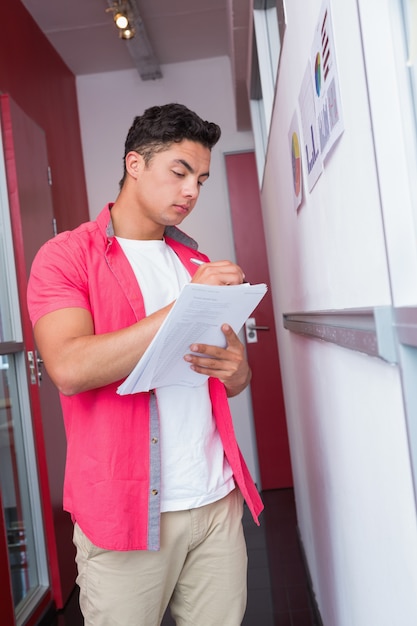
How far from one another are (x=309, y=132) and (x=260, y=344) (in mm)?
3537

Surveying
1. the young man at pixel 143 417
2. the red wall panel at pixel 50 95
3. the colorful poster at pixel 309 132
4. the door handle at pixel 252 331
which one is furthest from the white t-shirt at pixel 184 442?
the door handle at pixel 252 331

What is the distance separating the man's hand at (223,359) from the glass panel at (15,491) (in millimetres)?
1683

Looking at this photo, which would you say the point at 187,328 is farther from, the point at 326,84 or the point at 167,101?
the point at 167,101

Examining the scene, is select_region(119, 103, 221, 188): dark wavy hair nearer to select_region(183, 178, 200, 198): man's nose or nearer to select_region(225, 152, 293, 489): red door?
select_region(183, 178, 200, 198): man's nose

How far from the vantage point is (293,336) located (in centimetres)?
265

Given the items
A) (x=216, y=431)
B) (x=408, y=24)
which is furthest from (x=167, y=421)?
(x=408, y=24)

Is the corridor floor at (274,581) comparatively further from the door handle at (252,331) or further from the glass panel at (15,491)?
the door handle at (252,331)

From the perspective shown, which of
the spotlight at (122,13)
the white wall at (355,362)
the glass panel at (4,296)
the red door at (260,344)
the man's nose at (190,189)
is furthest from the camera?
the red door at (260,344)

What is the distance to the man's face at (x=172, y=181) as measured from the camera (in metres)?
1.56

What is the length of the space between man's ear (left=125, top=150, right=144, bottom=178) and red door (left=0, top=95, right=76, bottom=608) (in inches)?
59.2

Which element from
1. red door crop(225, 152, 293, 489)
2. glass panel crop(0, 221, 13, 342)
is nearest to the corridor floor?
red door crop(225, 152, 293, 489)

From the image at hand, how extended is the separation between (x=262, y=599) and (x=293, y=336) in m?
1.27

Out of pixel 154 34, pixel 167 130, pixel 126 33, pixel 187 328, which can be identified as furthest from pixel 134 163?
pixel 154 34

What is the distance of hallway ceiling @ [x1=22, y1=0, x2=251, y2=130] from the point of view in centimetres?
394
